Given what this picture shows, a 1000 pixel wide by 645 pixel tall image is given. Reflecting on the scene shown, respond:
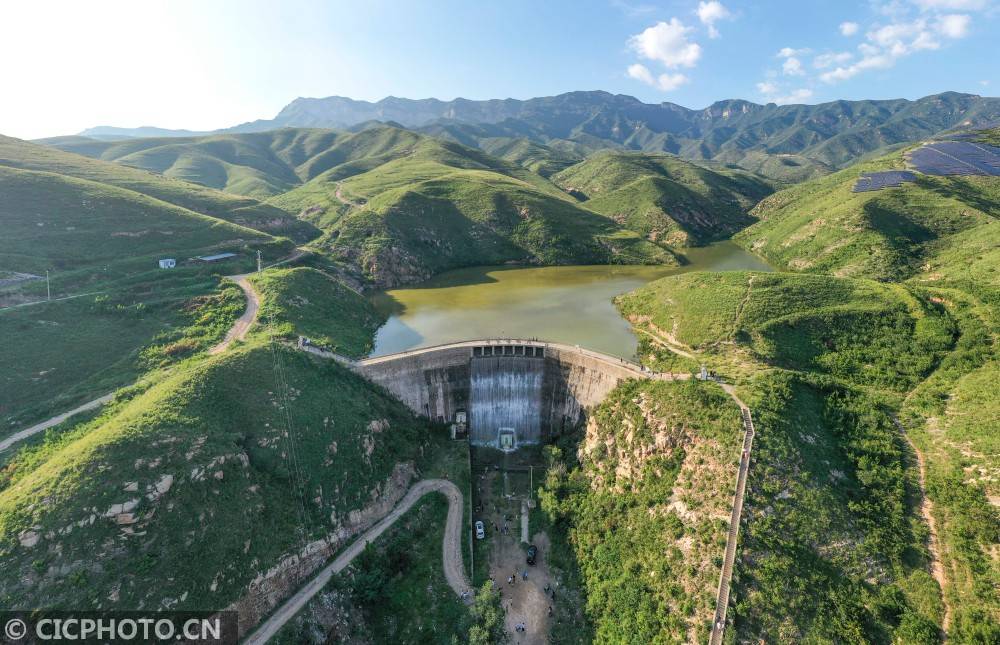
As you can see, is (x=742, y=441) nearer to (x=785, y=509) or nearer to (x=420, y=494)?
(x=785, y=509)

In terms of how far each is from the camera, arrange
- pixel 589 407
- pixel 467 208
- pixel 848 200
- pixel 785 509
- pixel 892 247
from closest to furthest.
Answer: pixel 785 509, pixel 589 407, pixel 892 247, pixel 848 200, pixel 467 208

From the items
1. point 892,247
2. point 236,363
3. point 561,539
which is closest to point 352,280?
point 236,363

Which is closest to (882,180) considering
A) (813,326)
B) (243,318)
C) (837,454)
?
(813,326)

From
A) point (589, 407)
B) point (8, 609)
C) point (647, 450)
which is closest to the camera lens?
point (8, 609)

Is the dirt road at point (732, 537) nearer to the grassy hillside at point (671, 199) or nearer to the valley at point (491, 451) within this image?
the valley at point (491, 451)

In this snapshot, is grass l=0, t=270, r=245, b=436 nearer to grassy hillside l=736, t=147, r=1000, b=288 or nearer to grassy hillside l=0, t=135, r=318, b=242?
grassy hillside l=0, t=135, r=318, b=242

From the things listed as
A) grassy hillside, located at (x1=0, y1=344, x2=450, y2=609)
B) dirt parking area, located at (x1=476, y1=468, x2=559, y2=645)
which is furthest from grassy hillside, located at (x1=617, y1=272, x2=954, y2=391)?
grassy hillside, located at (x1=0, y1=344, x2=450, y2=609)
